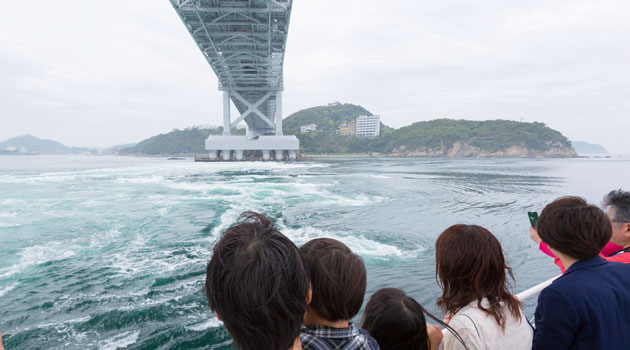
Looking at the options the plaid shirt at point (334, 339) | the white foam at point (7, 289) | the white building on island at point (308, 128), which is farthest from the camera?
the white building on island at point (308, 128)

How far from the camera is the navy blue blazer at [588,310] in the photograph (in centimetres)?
90

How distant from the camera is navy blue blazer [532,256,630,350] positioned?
898 mm

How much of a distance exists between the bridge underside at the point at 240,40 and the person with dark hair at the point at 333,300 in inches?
725

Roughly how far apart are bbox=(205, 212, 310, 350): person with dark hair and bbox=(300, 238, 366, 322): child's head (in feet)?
0.34

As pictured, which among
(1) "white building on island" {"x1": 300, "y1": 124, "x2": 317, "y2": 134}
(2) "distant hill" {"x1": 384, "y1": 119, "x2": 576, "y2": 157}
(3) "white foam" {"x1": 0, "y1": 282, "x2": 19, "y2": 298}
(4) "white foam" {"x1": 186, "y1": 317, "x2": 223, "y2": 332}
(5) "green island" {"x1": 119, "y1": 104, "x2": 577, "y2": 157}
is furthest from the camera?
(1) "white building on island" {"x1": 300, "y1": 124, "x2": 317, "y2": 134}

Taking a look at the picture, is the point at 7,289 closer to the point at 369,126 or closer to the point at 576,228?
the point at 576,228

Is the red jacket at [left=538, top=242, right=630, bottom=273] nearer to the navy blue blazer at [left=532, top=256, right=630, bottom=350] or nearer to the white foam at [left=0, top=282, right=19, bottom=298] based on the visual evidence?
the navy blue blazer at [left=532, top=256, right=630, bottom=350]

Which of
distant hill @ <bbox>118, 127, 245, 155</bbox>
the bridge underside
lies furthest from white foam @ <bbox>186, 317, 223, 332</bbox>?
distant hill @ <bbox>118, 127, 245, 155</bbox>

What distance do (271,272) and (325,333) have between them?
0.26m

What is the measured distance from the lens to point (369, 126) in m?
90.1

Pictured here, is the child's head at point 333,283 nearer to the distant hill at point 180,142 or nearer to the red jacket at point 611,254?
the red jacket at point 611,254

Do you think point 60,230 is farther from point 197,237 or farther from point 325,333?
point 325,333

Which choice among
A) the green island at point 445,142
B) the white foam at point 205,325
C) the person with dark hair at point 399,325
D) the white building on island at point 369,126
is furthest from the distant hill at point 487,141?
the person with dark hair at point 399,325

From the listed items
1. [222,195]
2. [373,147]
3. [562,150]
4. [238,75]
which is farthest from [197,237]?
[562,150]
